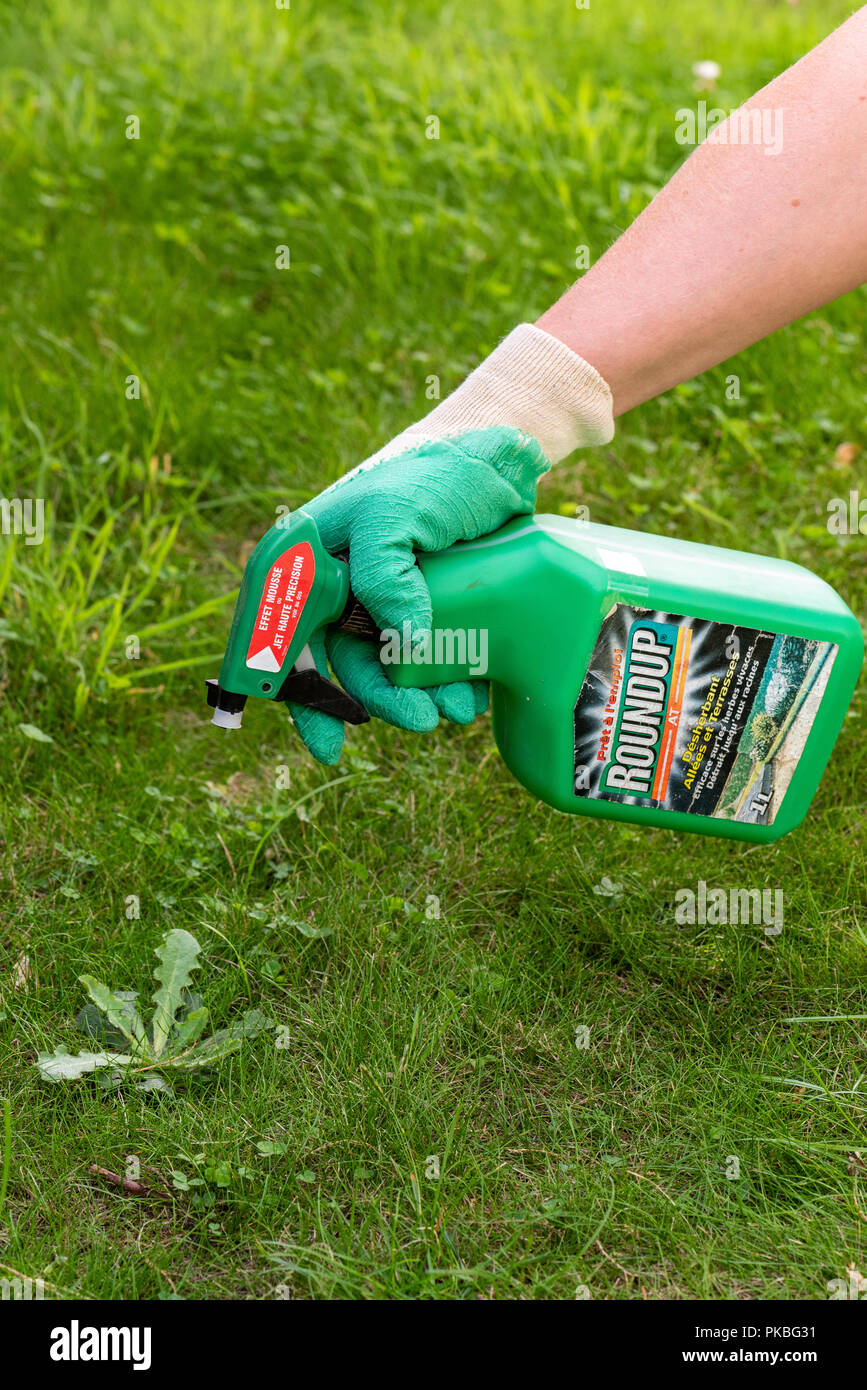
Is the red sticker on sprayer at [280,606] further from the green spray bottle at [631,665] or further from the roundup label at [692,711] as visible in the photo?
the roundup label at [692,711]

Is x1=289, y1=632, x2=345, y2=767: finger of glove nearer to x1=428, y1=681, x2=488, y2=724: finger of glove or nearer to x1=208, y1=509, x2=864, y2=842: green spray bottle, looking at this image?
x1=208, y1=509, x2=864, y2=842: green spray bottle

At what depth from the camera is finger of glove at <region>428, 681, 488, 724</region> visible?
1.87 meters

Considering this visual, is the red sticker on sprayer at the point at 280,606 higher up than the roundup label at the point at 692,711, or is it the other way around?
the red sticker on sprayer at the point at 280,606

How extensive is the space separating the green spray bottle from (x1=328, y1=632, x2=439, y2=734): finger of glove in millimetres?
24

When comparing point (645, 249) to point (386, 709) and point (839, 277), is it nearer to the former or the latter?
point (839, 277)

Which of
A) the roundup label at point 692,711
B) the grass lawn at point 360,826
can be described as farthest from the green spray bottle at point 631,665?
the grass lawn at point 360,826


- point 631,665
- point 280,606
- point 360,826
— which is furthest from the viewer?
point 360,826

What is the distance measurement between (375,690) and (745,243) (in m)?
0.80

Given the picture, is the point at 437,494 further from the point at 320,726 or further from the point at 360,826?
the point at 360,826

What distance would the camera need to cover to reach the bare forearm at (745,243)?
1.66m

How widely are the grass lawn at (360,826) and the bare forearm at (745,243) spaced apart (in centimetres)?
6

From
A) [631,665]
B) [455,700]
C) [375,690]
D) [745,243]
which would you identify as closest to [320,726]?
[375,690]

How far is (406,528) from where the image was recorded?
1720 mm

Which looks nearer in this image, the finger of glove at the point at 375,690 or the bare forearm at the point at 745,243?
the bare forearm at the point at 745,243
